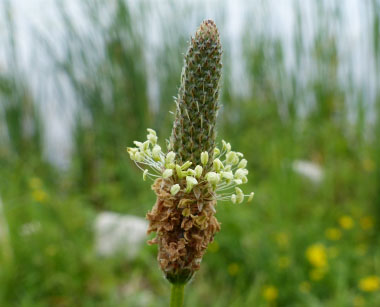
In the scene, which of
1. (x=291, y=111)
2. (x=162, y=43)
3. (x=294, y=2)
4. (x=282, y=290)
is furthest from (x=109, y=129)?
(x=282, y=290)

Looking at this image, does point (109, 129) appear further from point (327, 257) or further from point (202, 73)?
point (202, 73)

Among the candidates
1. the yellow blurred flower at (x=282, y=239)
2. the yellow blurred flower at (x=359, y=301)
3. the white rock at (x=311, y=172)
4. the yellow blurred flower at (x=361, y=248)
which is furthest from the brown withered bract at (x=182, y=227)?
the white rock at (x=311, y=172)

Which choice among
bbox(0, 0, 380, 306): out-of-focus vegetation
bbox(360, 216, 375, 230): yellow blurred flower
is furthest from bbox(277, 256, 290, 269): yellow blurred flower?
bbox(360, 216, 375, 230): yellow blurred flower

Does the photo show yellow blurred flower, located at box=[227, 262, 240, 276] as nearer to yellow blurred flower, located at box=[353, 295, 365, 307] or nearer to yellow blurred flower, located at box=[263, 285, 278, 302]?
yellow blurred flower, located at box=[263, 285, 278, 302]

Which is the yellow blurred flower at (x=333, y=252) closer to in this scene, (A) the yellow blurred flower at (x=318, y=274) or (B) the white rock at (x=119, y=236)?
(A) the yellow blurred flower at (x=318, y=274)

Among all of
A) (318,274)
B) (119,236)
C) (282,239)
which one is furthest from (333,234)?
(119,236)

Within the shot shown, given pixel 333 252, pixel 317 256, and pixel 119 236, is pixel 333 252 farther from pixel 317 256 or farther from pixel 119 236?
pixel 119 236
